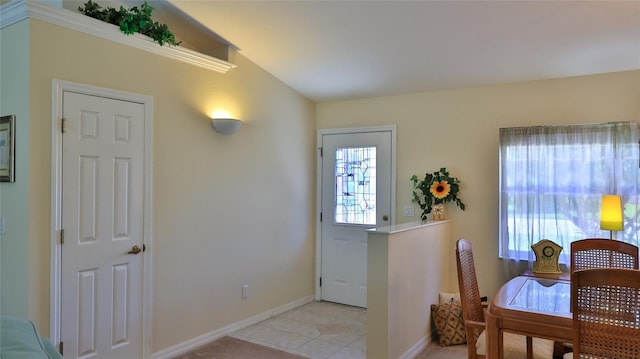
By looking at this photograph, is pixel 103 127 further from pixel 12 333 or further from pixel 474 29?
pixel 474 29

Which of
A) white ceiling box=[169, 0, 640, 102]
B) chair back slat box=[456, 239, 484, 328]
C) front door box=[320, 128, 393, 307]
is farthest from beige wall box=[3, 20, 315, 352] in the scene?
chair back slat box=[456, 239, 484, 328]

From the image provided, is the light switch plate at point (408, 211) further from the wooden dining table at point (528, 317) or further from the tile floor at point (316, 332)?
the wooden dining table at point (528, 317)

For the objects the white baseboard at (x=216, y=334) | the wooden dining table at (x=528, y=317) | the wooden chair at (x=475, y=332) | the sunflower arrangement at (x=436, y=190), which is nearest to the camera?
the wooden dining table at (x=528, y=317)

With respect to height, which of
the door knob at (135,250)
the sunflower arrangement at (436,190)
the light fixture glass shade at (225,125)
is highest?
the light fixture glass shade at (225,125)

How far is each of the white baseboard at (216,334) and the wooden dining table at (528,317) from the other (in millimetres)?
2424

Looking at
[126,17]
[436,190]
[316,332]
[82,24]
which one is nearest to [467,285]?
[436,190]

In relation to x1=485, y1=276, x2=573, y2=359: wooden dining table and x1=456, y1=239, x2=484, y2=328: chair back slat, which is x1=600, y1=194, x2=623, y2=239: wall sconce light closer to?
x1=485, y1=276, x2=573, y2=359: wooden dining table

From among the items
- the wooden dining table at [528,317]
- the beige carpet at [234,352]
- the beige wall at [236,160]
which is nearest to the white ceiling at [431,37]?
the beige wall at [236,160]

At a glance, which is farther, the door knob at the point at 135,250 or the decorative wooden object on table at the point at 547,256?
the decorative wooden object on table at the point at 547,256

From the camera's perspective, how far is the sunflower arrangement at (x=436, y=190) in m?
4.30

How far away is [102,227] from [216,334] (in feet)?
4.81

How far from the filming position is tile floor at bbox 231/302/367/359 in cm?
367

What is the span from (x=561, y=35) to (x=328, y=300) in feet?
11.8

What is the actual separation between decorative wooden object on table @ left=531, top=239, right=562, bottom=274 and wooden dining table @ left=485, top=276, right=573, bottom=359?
3.26 feet
